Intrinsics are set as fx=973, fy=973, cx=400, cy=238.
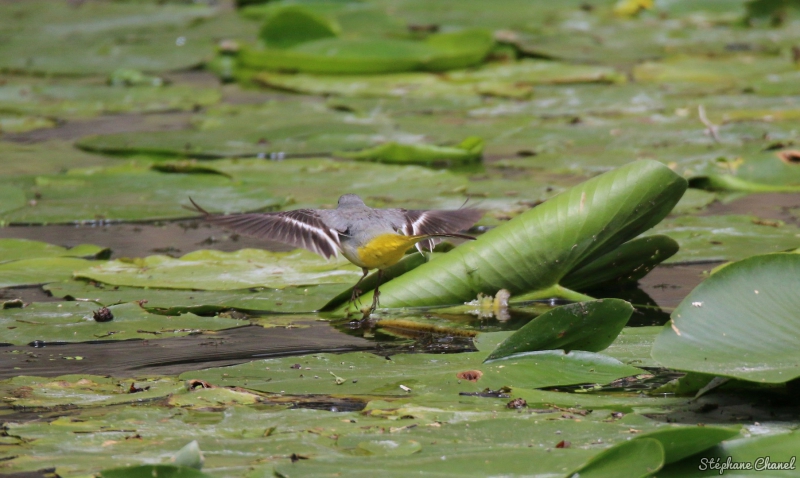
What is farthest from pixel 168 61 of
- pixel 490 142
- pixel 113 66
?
pixel 490 142

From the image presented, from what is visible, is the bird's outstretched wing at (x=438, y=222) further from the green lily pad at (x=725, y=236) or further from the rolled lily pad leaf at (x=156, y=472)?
the rolled lily pad leaf at (x=156, y=472)

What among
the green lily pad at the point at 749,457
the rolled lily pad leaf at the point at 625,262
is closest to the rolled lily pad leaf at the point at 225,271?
the rolled lily pad leaf at the point at 625,262

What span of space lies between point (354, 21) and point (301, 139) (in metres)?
3.34

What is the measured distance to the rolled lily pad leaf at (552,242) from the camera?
2461 mm

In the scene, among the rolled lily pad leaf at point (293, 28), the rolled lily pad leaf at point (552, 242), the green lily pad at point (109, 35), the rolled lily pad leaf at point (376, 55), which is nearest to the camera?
the rolled lily pad leaf at point (552, 242)

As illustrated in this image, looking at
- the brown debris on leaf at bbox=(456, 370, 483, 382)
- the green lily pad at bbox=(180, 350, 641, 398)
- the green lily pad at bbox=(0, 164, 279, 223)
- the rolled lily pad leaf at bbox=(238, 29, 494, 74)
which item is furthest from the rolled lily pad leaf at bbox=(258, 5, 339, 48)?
→ the brown debris on leaf at bbox=(456, 370, 483, 382)

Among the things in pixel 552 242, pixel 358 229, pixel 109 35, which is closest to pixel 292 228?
pixel 358 229

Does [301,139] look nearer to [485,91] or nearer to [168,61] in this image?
[485,91]

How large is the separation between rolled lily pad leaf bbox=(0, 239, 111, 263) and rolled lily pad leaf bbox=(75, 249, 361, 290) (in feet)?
0.68

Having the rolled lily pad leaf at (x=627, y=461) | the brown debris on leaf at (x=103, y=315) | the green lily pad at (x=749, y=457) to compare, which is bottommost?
the brown debris on leaf at (x=103, y=315)

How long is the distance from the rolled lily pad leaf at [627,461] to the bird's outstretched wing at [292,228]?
1399 millimetres

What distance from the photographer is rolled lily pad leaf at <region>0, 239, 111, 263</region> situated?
10.0 feet

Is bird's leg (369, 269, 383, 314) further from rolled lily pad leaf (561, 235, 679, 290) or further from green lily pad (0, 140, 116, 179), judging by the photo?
green lily pad (0, 140, 116, 179)

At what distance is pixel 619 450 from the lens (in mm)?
1398
